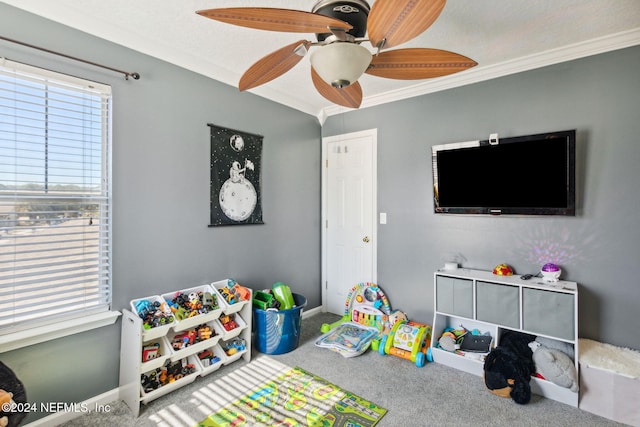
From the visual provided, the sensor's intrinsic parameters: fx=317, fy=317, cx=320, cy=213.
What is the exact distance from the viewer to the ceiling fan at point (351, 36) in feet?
3.89

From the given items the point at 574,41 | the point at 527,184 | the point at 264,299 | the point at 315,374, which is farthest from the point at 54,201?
the point at 574,41

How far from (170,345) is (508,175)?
2.75 meters

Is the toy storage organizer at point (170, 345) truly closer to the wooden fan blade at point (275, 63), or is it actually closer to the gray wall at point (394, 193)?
the gray wall at point (394, 193)

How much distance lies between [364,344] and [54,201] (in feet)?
8.29

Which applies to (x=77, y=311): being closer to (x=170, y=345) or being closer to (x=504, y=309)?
(x=170, y=345)

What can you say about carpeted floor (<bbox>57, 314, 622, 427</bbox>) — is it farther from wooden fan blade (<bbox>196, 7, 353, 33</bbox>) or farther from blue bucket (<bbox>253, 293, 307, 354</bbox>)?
wooden fan blade (<bbox>196, 7, 353, 33</bbox>)

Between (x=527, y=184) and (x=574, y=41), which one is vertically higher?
(x=574, y=41)

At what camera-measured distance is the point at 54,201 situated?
1886 mm

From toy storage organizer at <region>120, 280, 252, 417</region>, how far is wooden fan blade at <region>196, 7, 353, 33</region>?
175 cm

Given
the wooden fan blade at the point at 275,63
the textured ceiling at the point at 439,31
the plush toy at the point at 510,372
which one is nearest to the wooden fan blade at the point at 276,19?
the wooden fan blade at the point at 275,63

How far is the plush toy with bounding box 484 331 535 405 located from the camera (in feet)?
6.72

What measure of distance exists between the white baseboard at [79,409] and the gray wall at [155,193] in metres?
0.04

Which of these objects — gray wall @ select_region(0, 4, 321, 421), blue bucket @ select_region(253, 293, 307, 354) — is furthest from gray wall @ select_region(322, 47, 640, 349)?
gray wall @ select_region(0, 4, 321, 421)

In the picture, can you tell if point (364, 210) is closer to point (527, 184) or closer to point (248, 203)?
point (248, 203)
